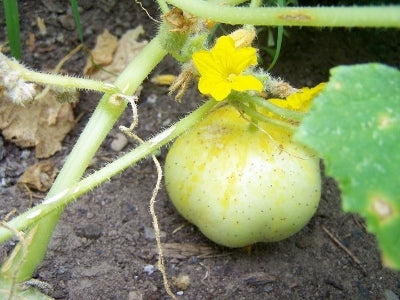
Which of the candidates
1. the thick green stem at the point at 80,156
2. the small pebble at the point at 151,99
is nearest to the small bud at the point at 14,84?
the thick green stem at the point at 80,156

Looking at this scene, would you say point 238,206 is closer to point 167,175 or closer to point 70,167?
point 167,175

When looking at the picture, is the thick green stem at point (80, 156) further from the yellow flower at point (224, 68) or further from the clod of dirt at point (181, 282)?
the clod of dirt at point (181, 282)

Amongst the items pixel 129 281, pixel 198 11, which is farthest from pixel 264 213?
pixel 198 11

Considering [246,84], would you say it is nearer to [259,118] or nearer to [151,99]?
[259,118]

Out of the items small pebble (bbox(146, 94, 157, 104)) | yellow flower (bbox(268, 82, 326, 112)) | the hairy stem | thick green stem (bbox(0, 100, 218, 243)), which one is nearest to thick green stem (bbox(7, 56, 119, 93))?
the hairy stem

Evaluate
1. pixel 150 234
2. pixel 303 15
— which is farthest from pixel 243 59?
pixel 150 234
